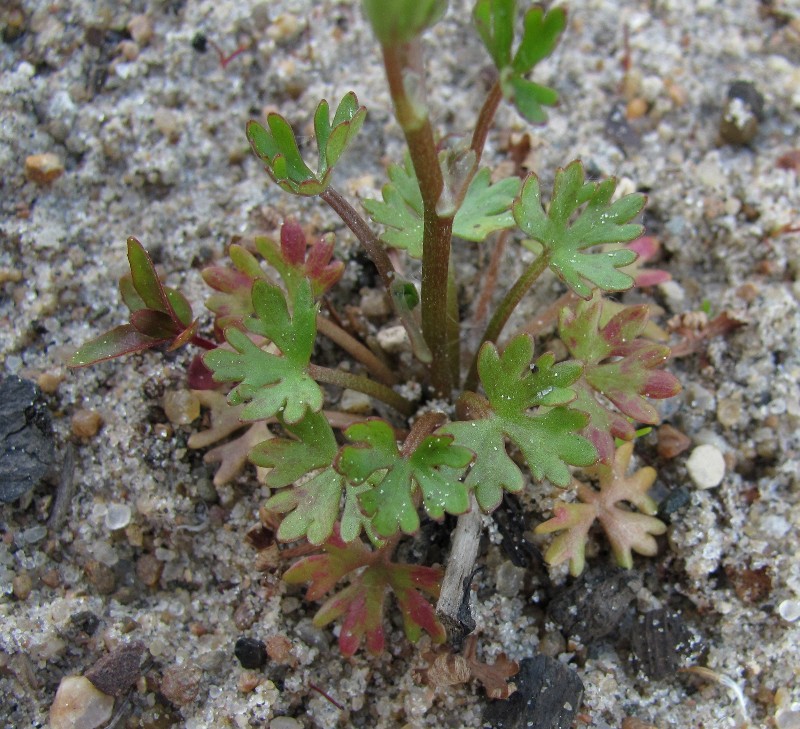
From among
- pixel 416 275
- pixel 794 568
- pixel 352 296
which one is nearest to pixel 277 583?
pixel 352 296

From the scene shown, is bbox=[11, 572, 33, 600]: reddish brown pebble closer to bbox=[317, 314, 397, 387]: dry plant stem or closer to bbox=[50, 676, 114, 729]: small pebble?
bbox=[50, 676, 114, 729]: small pebble

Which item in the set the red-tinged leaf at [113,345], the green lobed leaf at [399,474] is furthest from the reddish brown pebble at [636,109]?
the red-tinged leaf at [113,345]

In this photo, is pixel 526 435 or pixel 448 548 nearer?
pixel 526 435

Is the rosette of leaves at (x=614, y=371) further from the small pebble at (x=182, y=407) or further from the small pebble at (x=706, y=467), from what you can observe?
the small pebble at (x=182, y=407)

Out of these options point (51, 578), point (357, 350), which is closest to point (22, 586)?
point (51, 578)

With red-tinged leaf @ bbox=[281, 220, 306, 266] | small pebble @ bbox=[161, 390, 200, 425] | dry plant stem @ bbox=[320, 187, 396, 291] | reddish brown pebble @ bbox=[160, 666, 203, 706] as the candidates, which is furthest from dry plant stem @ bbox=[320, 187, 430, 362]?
reddish brown pebble @ bbox=[160, 666, 203, 706]

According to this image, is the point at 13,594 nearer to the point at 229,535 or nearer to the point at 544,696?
the point at 229,535

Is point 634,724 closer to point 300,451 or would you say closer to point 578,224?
point 300,451

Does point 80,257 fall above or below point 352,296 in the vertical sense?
above
